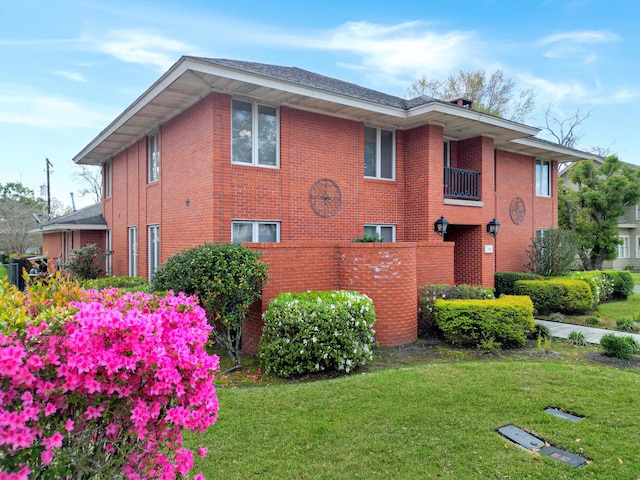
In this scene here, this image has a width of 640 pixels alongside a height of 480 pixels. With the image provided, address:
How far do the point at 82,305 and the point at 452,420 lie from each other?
365 cm

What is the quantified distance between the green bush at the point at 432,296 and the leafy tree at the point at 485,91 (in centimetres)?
2066

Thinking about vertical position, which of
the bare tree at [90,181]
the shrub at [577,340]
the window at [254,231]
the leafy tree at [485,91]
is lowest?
the shrub at [577,340]

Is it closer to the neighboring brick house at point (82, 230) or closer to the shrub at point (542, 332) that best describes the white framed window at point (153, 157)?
the neighboring brick house at point (82, 230)

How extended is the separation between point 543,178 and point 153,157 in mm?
14050

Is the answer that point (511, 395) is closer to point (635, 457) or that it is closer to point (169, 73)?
point (635, 457)

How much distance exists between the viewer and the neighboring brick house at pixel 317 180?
7.99m

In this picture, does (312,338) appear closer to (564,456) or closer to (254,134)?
(564,456)

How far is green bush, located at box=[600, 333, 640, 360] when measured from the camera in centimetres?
688

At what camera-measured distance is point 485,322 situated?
25.4ft

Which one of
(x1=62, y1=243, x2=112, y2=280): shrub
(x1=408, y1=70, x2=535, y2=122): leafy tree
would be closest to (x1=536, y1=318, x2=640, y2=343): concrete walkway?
(x1=62, y1=243, x2=112, y2=280): shrub

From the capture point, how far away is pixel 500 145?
13555 mm

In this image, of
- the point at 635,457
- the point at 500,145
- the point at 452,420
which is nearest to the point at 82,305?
the point at 452,420

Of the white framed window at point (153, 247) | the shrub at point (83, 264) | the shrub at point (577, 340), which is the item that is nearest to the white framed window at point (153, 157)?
the white framed window at point (153, 247)

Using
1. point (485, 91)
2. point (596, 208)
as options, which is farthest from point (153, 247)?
point (485, 91)
